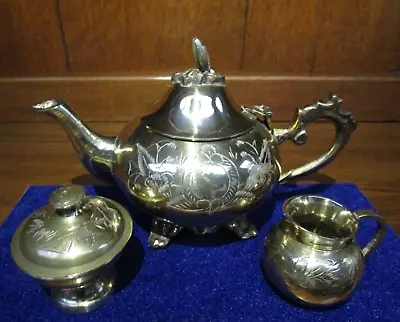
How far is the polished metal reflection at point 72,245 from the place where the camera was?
1.65ft

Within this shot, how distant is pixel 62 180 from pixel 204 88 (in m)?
0.51

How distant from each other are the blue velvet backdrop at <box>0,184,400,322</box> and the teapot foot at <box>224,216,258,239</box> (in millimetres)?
16

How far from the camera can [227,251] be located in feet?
2.32

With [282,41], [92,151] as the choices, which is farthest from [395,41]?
[92,151]

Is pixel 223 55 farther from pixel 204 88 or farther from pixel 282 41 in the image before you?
pixel 204 88

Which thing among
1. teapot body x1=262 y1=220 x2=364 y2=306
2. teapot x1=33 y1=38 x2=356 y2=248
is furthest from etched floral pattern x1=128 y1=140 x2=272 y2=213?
teapot body x1=262 y1=220 x2=364 y2=306

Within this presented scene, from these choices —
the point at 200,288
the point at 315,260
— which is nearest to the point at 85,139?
the point at 200,288

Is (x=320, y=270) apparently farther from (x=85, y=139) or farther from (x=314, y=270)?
(x=85, y=139)

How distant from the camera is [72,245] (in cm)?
52

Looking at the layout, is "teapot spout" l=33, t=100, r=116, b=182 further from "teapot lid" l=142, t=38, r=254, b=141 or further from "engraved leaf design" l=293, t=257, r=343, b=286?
"engraved leaf design" l=293, t=257, r=343, b=286

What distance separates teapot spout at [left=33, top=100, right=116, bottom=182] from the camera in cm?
67

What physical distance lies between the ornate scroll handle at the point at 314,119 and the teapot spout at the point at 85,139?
1.03 feet

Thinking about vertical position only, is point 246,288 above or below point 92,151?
below

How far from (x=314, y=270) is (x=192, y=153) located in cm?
25
